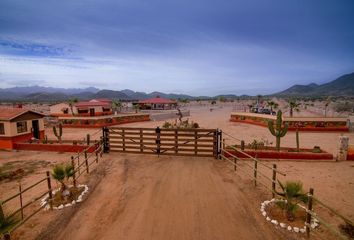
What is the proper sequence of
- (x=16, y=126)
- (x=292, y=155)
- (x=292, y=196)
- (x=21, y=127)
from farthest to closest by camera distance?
(x=21, y=127)
(x=16, y=126)
(x=292, y=155)
(x=292, y=196)

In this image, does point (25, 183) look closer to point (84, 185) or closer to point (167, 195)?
point (84, 185)

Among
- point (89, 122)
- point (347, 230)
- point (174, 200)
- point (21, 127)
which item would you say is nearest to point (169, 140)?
point (174, 200)

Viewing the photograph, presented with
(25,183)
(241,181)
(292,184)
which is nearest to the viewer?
(292,184)

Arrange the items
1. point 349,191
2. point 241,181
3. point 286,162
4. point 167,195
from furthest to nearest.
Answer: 1. point 286,162
2. point 241,181
3. point 349,191
4. point 167,195

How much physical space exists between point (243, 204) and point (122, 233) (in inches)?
156

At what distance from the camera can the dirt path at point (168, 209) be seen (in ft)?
20.0

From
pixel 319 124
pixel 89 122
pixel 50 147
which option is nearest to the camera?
pixel 50 147

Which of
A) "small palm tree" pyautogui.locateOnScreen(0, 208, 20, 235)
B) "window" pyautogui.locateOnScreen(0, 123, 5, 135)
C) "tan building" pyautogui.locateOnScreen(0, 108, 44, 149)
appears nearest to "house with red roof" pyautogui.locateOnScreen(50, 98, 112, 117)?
"tan building" pyautogui.locateOnScreen(0, 108, 44, 149)

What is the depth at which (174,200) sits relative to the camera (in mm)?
7871

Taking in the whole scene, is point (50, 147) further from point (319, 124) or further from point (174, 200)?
point (319, 124)

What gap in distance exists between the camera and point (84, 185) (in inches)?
363

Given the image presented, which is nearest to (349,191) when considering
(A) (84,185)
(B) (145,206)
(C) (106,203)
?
(B) (145,206)

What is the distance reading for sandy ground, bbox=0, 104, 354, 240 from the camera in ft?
20.3

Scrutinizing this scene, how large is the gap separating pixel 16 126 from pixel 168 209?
17.2 metres
